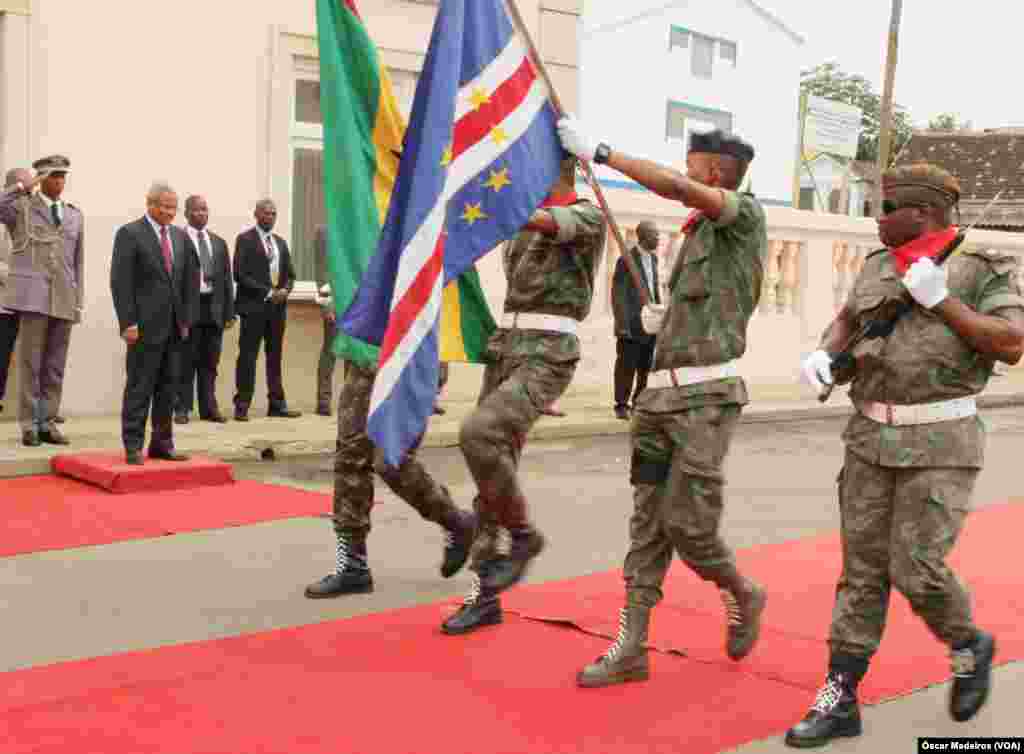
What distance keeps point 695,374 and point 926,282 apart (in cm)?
109

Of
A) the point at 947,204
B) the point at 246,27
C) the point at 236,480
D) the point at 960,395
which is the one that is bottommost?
the point at 236,480

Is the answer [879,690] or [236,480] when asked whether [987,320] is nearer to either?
[879,690]

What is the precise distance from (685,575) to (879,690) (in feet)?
6.89

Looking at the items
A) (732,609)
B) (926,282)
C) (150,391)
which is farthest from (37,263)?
(926,282)

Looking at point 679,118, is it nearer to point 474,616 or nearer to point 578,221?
point 578,221

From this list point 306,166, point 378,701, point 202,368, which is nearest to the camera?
point 378,701

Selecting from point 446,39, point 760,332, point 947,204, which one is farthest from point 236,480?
point 760,332

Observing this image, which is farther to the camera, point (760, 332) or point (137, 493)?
point (760, 332)

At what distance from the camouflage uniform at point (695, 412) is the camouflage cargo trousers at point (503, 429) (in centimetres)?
64

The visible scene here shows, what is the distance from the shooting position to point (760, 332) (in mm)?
18938

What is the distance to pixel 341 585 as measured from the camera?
688cm

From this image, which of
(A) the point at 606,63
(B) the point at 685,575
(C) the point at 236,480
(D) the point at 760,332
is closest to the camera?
(B) the point at 685,575

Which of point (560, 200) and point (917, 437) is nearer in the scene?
point (917, 437)

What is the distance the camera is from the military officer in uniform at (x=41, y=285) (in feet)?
35.3
